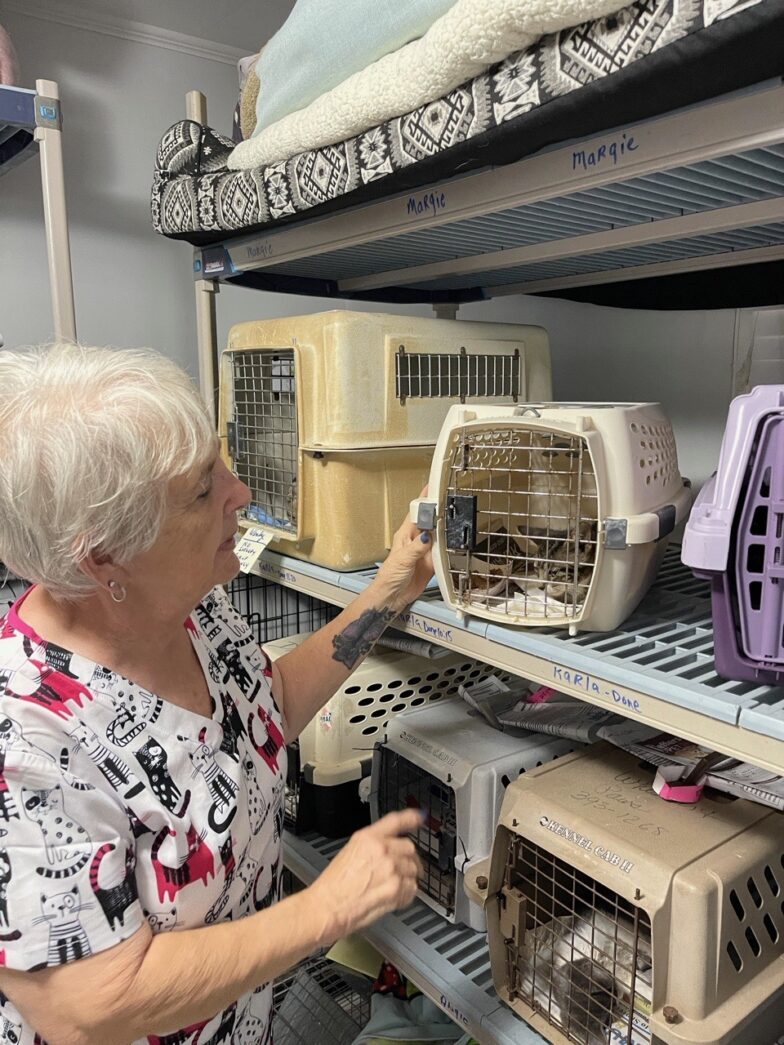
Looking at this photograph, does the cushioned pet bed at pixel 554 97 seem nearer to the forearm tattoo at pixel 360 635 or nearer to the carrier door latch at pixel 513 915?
the forearm tattoo at pixel 360 635

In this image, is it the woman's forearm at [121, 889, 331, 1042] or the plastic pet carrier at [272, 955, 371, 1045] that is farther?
the plastic pet carrier at [272, 955, 371, 1045]

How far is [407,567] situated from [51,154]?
0.99m

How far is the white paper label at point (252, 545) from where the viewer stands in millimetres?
1258

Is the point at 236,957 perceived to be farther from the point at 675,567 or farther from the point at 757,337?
the point at 757,337

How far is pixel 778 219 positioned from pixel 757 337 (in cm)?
50

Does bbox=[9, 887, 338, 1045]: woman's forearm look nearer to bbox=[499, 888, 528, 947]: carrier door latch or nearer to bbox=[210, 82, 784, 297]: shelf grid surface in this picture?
bbox=[499, 888, 528, 947]: carrier door latch

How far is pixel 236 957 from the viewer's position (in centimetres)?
74

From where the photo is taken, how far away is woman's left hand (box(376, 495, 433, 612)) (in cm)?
104

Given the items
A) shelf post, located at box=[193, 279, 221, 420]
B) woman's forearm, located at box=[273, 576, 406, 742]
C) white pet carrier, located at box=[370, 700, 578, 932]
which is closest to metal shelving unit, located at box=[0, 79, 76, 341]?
shelf post, located at box=[193, 279, 221, 420]

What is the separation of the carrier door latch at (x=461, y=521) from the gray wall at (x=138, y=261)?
74cm

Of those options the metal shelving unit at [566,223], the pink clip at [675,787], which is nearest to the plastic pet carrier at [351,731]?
the pink clip at [675,787]

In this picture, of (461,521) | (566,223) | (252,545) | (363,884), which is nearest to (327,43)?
(566,223)

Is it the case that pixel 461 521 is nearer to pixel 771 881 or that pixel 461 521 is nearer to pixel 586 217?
pixel 586 217

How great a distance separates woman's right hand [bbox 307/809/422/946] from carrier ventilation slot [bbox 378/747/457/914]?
0.33m
